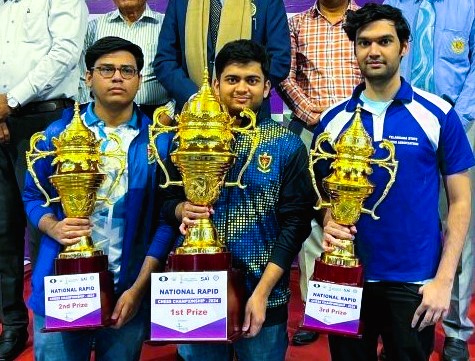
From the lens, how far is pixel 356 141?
5.70 ft

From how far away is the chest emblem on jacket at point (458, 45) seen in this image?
2.70 metres

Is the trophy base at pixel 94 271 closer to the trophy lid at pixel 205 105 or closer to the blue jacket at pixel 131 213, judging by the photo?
the blue jacket at pixel 131 213

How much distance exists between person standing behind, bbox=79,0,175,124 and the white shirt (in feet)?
0.46

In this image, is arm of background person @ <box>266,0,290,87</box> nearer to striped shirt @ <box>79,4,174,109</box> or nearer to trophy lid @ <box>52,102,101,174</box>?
striped shirt @ <box>79,4,174,109</box>

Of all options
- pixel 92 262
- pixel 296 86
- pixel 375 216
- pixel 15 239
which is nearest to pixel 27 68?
pixel 15 239

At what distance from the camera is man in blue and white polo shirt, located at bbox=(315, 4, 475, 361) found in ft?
5.98

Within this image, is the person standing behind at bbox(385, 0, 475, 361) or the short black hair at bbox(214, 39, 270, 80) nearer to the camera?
the short black hair at bbox(214, 39, 270, 80)

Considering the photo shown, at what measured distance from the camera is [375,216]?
1.77m

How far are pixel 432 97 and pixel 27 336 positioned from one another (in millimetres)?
2172

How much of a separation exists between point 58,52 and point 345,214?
1698mm

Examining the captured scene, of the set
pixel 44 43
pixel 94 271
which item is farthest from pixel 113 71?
pixel 44 43

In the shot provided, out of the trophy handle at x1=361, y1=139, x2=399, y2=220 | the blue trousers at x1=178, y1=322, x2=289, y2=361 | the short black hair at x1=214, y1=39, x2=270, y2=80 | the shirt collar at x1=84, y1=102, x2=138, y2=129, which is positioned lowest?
the blue trousers at x1=178, y1=322, x2=289, y2=361

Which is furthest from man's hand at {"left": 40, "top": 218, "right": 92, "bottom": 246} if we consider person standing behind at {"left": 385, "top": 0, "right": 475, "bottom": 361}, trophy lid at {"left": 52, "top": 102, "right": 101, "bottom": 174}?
person standing behind at {"left": 385, "top": 0, "right": 475, "bottom": 361}

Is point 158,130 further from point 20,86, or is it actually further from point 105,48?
point 20,86
